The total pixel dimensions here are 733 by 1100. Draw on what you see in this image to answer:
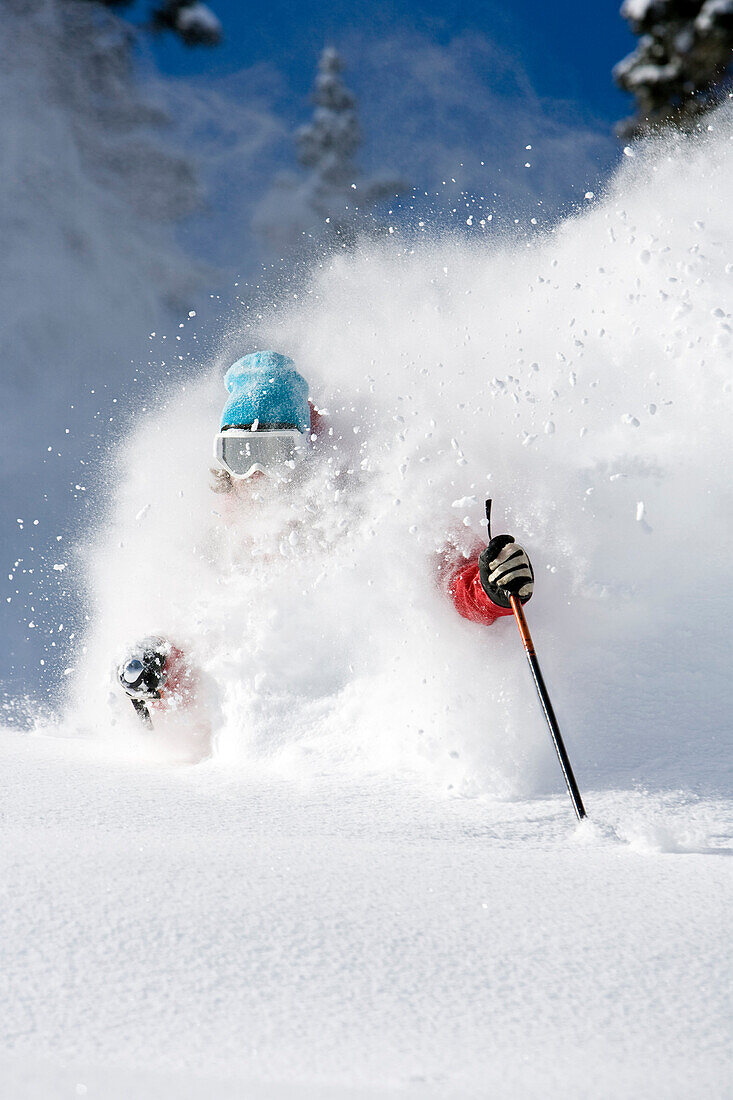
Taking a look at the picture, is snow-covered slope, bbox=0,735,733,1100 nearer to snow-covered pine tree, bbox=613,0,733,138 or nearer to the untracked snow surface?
the untracked snow surface

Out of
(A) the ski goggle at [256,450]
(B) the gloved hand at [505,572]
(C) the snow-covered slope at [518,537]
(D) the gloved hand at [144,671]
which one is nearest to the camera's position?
(B) the gloved hand at [505,572]

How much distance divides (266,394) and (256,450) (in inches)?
11.5

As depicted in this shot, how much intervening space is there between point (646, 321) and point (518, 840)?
88.6 inches

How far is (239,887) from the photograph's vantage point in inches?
50.0

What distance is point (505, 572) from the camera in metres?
2.24

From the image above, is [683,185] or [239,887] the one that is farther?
[683,185]

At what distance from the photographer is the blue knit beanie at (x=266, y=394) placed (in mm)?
3305

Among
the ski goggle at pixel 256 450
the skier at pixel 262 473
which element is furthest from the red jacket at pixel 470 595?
the ski goggle at pixel 256 450

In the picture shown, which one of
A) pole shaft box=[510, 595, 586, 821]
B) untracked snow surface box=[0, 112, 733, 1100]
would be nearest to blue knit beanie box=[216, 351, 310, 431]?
untracked snow surface box=[0, 112, 733, 1100]

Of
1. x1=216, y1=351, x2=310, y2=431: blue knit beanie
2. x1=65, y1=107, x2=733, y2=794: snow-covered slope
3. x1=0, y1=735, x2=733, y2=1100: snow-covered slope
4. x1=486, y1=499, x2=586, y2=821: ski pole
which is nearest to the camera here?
x1=0, y1=735, x2=733, y2=1100: snow-covered slope

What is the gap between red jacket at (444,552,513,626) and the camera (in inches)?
95.2

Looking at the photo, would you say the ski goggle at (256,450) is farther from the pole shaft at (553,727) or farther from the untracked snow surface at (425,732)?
the pole shaft at (553,727)

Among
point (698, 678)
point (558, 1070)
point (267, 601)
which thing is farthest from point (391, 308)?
point (558, 1070)

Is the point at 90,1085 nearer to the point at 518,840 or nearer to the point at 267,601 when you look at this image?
the point at 518,840
